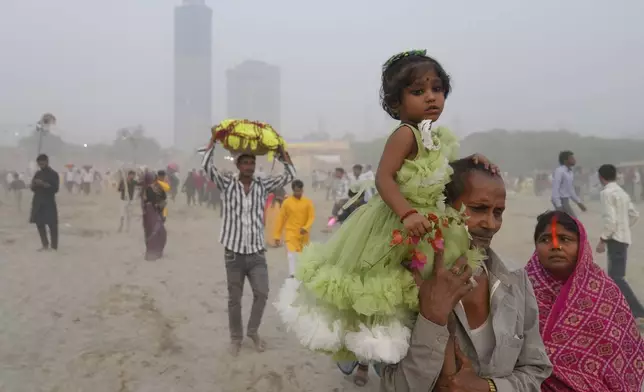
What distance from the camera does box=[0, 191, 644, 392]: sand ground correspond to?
172 inches

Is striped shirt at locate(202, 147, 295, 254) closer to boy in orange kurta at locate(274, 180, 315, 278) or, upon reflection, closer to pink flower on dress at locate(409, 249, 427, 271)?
boy in orange kurta at locate(274, 180, 315, 278)

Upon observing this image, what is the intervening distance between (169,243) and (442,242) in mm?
12762

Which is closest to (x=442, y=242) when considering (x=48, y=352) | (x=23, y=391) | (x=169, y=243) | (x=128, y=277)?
(x=23, y=391)

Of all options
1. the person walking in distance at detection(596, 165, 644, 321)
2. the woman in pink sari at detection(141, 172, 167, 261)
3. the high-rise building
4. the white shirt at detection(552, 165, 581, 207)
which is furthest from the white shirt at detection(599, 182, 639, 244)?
the high-rise building

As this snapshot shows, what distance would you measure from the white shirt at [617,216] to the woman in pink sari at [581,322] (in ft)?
13.3

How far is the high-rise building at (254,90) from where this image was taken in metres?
72.5

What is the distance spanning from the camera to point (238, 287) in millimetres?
4902

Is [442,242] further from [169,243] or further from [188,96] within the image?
[188,96]

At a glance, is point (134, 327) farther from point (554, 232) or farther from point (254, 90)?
point (254, 90)

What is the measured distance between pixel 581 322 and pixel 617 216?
4357mm

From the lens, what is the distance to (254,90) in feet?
247

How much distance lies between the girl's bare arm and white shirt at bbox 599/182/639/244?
5547mm

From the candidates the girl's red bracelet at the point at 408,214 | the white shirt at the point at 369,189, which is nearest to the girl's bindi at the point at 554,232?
the white shirt at the point at 369,189

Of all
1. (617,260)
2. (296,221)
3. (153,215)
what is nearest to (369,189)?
(296,221)
